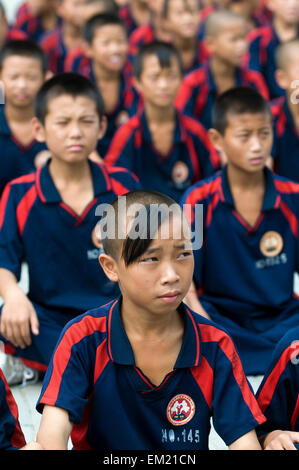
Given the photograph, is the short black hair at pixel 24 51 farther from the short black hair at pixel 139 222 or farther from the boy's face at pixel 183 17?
the short black hair at pixel 139 222

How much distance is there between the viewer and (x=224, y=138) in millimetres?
2355

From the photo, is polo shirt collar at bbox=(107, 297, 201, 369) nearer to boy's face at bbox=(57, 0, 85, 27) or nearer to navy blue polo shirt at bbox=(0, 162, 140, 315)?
navy blue polo shirt at bbox=(0, 162, 140, 315)

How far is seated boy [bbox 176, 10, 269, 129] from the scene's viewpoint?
401 cm

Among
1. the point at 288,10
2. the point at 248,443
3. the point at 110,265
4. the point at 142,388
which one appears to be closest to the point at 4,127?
the point at 110,265

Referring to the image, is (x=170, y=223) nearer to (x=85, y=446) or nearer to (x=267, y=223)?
(x=85, y=446)

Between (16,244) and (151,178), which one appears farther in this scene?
(151,178)

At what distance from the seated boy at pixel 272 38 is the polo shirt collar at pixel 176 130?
5.42ft

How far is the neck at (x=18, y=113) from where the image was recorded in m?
3.14

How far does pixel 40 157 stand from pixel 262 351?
134 cm

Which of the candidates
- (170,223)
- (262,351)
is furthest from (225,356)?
(262,351)

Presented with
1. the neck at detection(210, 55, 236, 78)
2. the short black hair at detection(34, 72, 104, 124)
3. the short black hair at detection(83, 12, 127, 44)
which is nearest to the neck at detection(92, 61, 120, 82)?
the short black hair at detection(83, 12, 127, 44)

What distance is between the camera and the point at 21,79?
313 centimetres

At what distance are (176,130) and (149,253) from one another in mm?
1915

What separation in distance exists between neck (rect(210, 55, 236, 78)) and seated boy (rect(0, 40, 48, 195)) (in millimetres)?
1229
